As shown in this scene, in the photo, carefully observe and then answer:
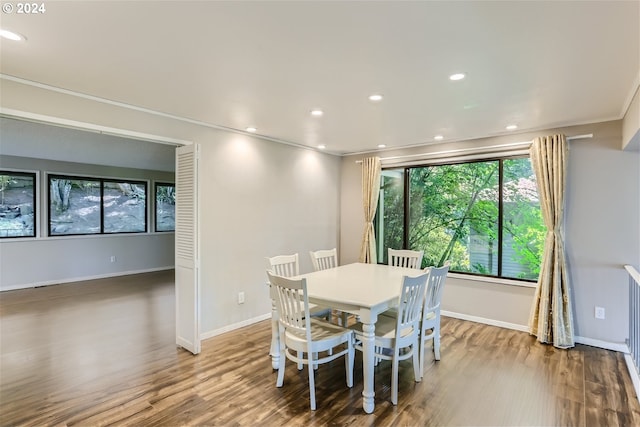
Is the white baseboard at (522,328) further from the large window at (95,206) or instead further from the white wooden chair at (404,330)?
the large window at (95,206)

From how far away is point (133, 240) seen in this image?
7527mm

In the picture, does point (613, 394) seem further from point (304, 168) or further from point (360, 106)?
point (304, 168)

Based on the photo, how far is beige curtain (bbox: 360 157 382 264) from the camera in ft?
17.3

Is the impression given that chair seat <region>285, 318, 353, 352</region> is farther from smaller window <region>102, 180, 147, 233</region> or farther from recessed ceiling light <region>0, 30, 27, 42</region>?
smaller window <region>102, 180, 147, 233</region>

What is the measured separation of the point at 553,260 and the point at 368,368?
8.72 ft

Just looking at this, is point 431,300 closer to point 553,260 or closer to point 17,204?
point 553,260

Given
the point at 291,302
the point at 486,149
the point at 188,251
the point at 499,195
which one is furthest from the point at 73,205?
the point at 499,195

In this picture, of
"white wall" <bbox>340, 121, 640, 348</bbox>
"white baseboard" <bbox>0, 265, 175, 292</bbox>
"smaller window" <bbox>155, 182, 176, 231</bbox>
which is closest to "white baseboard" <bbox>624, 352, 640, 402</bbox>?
"white wall" <bbox>340, 121, 640, 348</bbox>

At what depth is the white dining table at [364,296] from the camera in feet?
8.03

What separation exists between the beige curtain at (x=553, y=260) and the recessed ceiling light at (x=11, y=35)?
4.69 m

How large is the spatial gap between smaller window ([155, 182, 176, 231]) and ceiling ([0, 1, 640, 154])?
529 cm

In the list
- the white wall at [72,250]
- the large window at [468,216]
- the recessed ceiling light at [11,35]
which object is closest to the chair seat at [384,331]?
the large window at [468,216]

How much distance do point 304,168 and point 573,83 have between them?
3.41m

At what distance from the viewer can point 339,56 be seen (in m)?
2.08
